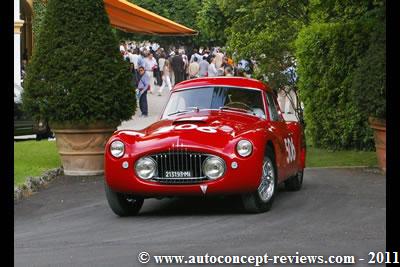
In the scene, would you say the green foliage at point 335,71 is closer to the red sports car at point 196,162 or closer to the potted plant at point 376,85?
the potted plant at point 376,85

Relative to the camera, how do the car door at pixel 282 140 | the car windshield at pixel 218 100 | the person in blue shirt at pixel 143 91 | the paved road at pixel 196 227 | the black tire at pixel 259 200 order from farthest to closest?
1. the person in blue shirt at pixel 143 91
2. the car windshield at pixel 218 100
3. the car door at pixel 282 140
4. the black tire at pixel 259 200
5. the paved road at pixel 196 227

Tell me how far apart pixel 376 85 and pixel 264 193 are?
3.28 metres

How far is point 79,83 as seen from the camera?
1256cm

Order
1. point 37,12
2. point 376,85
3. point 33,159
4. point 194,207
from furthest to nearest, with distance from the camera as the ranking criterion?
point 37,12 < point 33,159 < point 376,85 < point 194,207

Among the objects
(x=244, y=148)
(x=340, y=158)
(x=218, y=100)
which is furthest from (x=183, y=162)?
(x=340, y=158)

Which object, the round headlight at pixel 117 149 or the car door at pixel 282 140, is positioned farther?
the car door at pixel 282 140

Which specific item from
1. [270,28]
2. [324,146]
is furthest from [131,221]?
[270,28]

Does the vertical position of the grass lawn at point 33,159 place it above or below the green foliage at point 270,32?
below

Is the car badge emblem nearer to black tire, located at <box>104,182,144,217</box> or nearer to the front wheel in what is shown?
the front wheel

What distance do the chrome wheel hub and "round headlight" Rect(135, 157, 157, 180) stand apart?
117 cm

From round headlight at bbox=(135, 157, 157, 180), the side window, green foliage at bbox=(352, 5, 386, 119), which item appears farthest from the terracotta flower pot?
round headlight at bbox=(135, 157, 157, 180)

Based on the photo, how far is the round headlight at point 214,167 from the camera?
8.85 metres

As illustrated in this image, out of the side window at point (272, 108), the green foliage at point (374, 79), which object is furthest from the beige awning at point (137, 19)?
the side window at point (272, 108)

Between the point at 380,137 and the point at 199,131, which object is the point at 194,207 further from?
the point at 380,137
